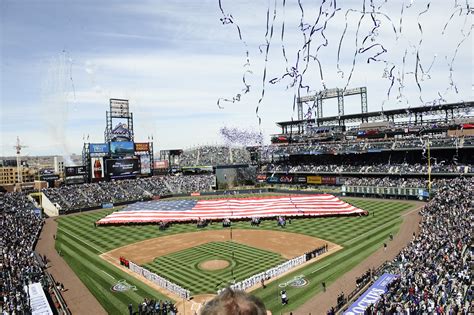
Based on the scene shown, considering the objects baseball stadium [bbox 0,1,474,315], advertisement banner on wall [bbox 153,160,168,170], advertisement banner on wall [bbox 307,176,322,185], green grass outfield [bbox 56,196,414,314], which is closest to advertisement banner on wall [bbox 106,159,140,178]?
baseball stadium [bbox 0,1,474,315]

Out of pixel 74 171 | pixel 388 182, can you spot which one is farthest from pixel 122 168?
pixel 388 182

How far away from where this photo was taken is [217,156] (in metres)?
104

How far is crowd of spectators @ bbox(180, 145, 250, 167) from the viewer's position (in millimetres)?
100812

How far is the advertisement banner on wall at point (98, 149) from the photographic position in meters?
67.8

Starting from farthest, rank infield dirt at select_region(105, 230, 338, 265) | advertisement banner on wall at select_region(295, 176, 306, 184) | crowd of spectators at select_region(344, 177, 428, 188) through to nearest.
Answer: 1. advertisement banner on wall at select_region(295, 176, 306, 184)
2. crowd of spectators at select_region(344, 177, 428, 188)
3. infield dirt at select_region(105, 230, 338, 265)

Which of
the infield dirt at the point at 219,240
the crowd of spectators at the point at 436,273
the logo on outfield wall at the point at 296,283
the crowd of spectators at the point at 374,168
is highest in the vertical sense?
the crowd of spectators at the point at 374,168

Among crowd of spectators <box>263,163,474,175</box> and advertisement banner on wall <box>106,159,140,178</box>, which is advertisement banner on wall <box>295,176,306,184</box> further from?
advertisement banner on wall <box>106,159,140,178</box>

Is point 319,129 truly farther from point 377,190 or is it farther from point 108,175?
point 108,175

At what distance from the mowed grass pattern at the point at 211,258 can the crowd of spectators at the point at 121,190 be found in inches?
1390

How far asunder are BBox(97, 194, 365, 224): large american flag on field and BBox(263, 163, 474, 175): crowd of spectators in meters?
19.2

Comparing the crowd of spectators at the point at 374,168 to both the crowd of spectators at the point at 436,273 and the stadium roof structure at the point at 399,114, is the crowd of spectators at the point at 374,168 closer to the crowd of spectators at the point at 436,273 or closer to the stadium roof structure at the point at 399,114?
the stadium roof structure at the point at 399,114

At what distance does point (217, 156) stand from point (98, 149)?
40744 mm

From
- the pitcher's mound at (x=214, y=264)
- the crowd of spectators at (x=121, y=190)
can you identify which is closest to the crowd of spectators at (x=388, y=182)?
the crowd of spectators at (x=121, y=190)

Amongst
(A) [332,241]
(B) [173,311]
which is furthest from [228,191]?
(B) [173,311]
